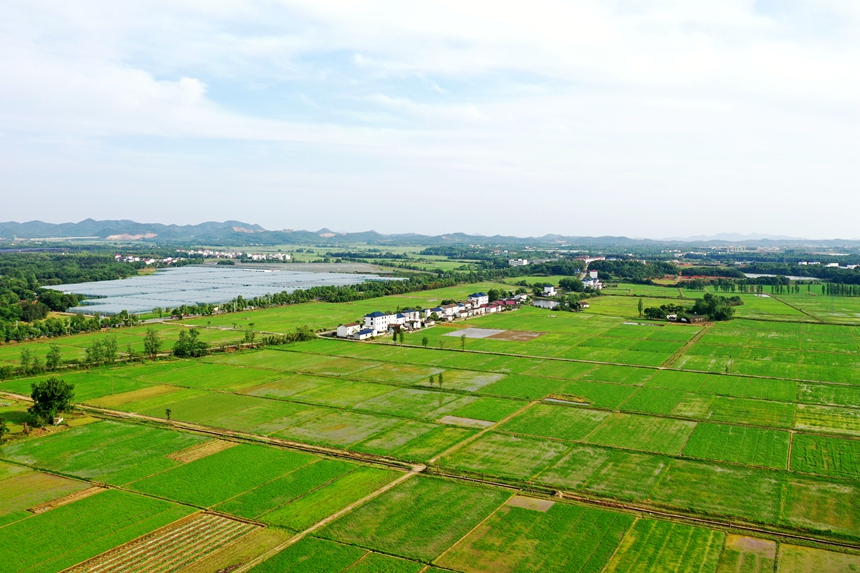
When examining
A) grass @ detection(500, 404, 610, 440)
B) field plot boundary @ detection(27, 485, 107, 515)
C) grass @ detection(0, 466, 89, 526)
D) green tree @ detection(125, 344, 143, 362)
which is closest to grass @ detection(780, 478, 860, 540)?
grass @ detection(500, 404, 610, 440)

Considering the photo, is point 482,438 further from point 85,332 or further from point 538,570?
point 85,332

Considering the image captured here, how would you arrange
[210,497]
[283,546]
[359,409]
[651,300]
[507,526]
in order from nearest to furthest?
[283,546], [507,526], [210,497], [359,409], [651,300]

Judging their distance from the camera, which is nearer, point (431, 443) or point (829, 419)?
point (431, 443)

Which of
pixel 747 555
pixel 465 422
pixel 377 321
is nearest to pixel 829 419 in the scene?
pixel 747 555

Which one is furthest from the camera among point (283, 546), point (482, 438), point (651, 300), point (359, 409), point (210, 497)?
point (651, 300)

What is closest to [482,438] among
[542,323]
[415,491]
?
[415,491]

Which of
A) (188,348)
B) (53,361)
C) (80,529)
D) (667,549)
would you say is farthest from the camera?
(188,348)

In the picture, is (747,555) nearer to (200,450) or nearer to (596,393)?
(596,393)
